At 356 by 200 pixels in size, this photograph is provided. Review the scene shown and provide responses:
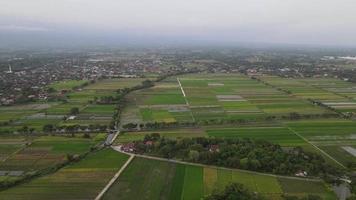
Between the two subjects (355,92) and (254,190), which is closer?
(254,190)

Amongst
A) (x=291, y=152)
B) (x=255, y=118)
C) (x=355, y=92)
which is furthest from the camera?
(x=355, y=92)

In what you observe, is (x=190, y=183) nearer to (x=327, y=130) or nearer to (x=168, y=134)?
(x=168, y=134)

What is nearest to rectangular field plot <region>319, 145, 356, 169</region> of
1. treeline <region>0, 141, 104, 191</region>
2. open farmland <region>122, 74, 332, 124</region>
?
open farmland <region>122, 74, 332, 124</region>

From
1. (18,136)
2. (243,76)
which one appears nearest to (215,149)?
(18,136)

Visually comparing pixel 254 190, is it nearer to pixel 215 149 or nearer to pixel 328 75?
pixel 215 149

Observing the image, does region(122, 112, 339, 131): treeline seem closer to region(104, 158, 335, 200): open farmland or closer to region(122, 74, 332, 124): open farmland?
region(122, 74, 332, 124): open farmland

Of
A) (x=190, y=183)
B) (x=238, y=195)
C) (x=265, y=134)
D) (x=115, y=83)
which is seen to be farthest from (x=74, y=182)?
(x=115, y=83)
